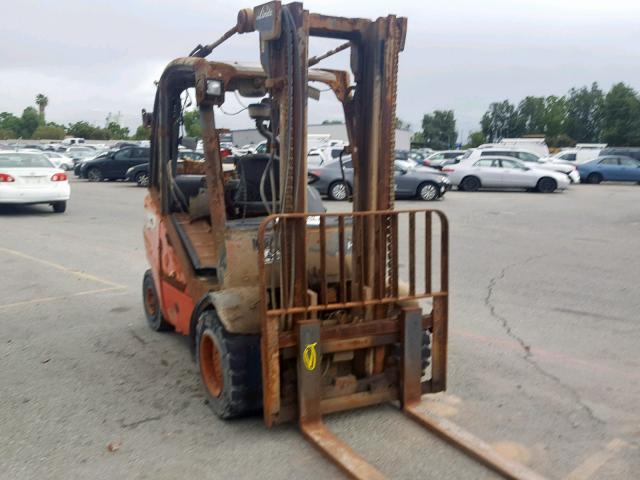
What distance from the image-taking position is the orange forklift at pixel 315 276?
400cm

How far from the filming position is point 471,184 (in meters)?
26.0

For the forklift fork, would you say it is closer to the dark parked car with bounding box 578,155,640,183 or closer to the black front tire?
the black front tire

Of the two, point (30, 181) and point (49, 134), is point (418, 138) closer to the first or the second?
point (49, 134)

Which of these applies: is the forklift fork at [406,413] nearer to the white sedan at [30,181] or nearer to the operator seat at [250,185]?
the operator seat at [250,185]

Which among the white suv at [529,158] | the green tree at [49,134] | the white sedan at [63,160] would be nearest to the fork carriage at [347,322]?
the white suv at [529,158]

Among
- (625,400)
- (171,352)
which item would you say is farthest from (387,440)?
(171,352)

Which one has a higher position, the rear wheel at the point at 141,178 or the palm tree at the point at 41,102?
the palm tree at the point at 41,102

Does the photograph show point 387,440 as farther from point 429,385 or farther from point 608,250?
point 608,250

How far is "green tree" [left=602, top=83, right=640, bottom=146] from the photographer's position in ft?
205

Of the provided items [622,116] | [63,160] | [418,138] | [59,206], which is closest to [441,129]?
[418,138]

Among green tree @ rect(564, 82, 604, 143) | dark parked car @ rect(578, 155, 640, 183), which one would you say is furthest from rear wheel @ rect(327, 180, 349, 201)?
green tree @ rect(564, 82, 604, 143)

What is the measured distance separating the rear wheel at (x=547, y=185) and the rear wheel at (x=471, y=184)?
2212 millimetres

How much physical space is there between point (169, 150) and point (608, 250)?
8.65m

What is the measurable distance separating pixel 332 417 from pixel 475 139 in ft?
266
